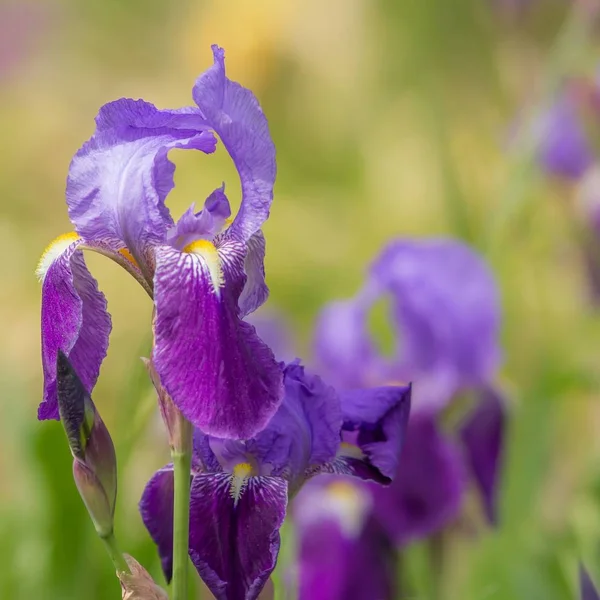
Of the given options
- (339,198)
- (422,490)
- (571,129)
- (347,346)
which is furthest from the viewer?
(339,198)

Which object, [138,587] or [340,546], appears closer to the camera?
[138,587]

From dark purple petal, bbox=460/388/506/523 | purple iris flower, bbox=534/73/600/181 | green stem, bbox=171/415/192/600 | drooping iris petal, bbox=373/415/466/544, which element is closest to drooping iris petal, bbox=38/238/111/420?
green stem, bbox=171/415/192/600

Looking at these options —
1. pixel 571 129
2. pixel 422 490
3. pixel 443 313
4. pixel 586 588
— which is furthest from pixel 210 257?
pixel 571 129

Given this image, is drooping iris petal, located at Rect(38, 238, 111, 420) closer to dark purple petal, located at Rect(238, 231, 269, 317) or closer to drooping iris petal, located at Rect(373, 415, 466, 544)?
dark purple petal, located at Rect(238, 231, 269, 317)

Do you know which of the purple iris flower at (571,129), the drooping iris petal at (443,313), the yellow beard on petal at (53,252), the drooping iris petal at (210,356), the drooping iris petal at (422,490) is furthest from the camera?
the purple iris flower at (571,129)

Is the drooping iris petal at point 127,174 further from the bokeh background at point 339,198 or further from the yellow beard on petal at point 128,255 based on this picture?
the bokeh background at point 339,198

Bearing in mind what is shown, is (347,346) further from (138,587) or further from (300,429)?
(138,587)

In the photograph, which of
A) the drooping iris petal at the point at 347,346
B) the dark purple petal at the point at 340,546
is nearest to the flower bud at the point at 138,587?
the dark purple petal at the point at 340,546
